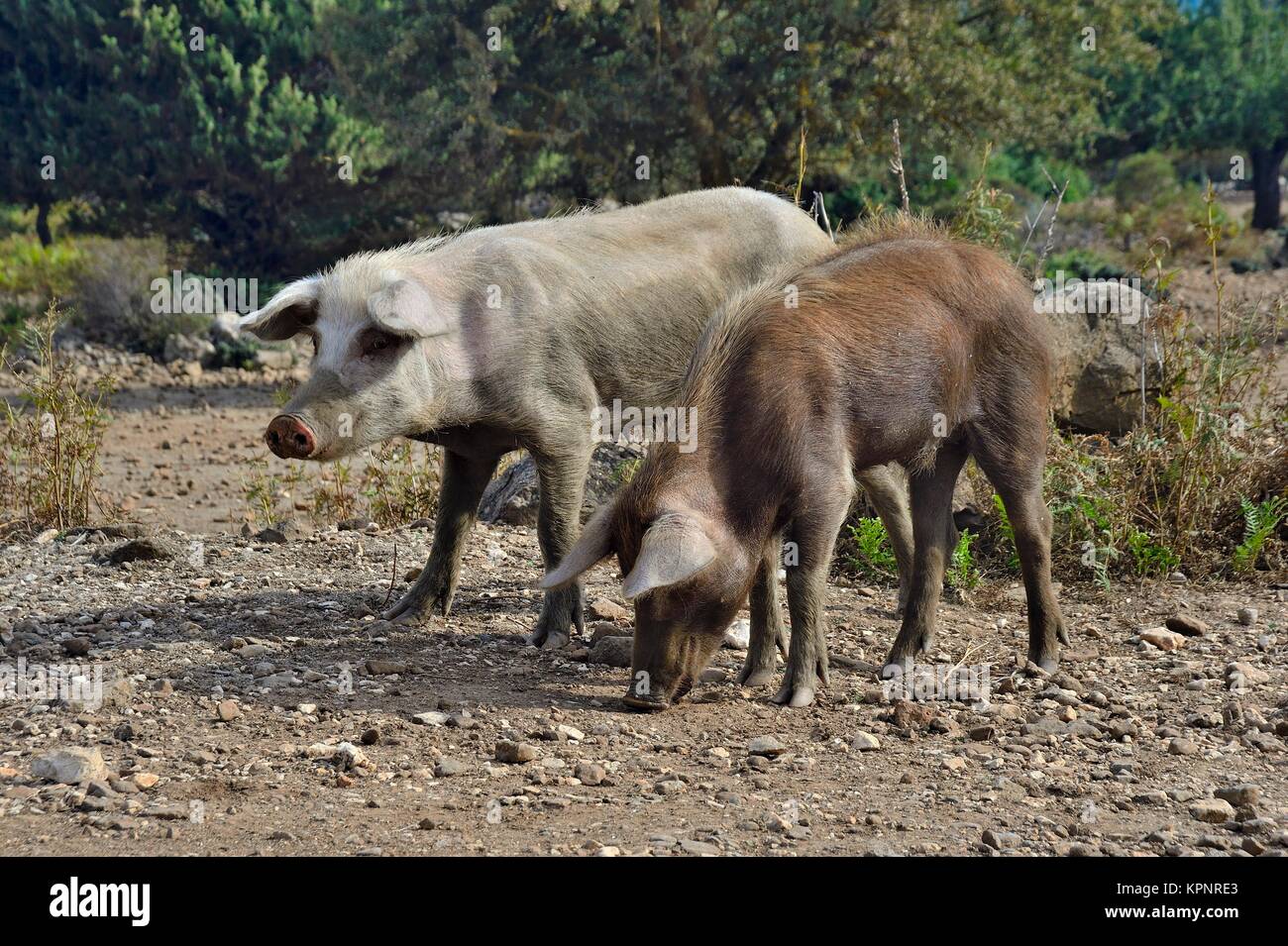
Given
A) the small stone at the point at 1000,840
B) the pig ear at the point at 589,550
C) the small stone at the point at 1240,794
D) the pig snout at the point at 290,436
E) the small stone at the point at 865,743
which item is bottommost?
the small stone at the point at 1000,840

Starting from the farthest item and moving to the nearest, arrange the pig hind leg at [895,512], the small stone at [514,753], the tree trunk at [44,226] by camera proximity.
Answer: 1. the tree trunk at [44,226]
2. the pig hind leg at [895,512]
3. the small stone at [514,753]

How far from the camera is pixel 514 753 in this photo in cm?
494

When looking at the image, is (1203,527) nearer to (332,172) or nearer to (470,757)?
(470,757)

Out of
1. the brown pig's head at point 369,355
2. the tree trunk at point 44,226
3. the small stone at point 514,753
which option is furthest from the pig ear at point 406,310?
the tree trunk at point 44,226

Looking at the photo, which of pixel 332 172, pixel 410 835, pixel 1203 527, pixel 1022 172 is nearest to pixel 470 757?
pixel 410 835

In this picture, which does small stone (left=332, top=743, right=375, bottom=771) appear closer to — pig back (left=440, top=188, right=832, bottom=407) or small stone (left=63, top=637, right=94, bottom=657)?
small stone (left=63, top=637, right=94, bottom=657)

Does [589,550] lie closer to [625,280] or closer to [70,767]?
[70,767]

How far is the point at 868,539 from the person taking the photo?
7.58 m

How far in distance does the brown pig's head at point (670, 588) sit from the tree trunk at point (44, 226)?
69.9ft

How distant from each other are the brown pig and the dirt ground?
306 mm

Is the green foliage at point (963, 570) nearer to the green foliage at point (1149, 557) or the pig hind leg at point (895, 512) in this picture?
the pig hind leg at point (895, 512)

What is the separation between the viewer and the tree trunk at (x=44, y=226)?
78.5 ft

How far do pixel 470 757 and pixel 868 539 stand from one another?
3202 mm

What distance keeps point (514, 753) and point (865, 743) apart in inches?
48.9
